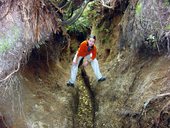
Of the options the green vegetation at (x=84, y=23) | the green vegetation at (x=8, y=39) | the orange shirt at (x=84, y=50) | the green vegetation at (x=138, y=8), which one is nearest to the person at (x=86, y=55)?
the orange shirt at (x=84, y=50)

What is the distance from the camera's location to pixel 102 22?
14.0 meters

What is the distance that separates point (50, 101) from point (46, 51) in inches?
75.0

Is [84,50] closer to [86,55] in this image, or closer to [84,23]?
[86,55]

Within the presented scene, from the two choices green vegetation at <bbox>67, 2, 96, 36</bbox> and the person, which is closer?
the person

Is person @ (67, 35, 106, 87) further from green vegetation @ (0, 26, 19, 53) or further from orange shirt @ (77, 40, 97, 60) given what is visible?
green vegetation @ (0, 26, 19, 53)

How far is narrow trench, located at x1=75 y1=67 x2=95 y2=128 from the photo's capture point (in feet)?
33.0

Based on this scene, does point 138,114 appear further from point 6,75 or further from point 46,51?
point 46,51

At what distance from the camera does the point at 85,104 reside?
10.9 metres

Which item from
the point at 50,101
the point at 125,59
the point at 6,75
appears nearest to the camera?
A: the point at 6,75

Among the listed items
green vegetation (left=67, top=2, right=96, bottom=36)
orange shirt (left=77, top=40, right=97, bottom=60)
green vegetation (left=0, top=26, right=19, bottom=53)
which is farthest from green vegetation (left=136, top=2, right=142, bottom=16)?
green vegetation (left=67, top=2, right=96, bottom=36)

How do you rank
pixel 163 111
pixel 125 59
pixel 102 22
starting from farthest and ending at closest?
pixel 102 22
pixel 125 59
pixel 163 111

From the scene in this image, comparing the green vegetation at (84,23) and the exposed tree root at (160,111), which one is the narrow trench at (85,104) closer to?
the exposed tree root at (160,111)

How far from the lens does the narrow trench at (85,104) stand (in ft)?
33.0

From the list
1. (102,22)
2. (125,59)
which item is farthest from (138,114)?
(102,22)
